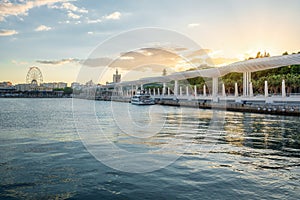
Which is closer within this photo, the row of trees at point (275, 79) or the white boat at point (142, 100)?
the row of trees at point (275, 79)

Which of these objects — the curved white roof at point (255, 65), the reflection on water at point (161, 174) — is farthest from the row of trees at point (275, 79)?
the reflection on water at point (161, 174)

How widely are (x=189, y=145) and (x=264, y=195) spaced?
863 cm

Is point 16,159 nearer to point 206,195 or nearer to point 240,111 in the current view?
point 206,195

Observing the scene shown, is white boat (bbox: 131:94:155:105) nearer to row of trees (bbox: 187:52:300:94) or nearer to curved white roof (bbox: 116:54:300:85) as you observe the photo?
curved white roof (bbox: 116:54:300:85)

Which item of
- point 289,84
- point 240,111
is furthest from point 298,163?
point 289,84

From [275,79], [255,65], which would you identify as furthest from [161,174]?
[275,79]

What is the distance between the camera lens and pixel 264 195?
8891mm

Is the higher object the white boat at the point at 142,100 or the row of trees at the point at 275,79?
the row of trees at the point at 275,79

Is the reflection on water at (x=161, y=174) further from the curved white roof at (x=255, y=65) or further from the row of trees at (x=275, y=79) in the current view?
the row of trees at (x=275, y=79)

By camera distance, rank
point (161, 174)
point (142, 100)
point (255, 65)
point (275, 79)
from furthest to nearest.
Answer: point (142, 100) → point (275, 79) → point (255, 65) → point (161, 174)

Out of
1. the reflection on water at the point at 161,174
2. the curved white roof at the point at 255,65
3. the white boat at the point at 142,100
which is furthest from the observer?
the white boat at the point at 142,100

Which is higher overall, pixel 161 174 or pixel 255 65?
pixel 255 65

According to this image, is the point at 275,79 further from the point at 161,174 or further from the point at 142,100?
the point at 161,174

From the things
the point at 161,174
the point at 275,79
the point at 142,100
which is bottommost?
the point at 161,174
